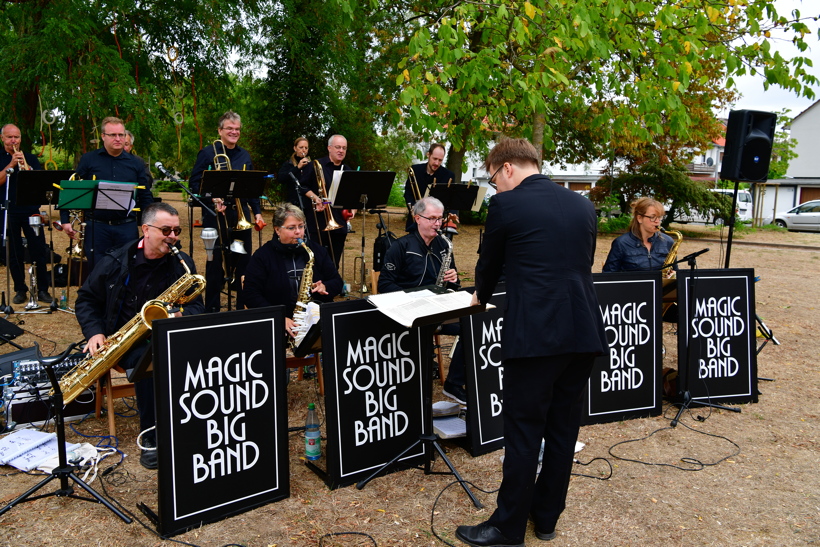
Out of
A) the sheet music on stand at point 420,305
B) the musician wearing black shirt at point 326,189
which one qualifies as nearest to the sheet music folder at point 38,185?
the musician wearing black shirt at point 326,189

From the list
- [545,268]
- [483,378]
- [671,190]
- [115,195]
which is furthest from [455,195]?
[671,190]

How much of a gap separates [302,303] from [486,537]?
2496 mm

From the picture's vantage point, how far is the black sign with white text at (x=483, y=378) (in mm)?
4434

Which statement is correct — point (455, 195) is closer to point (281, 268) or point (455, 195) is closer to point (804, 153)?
point (281, 268)

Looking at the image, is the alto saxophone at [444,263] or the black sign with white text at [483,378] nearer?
the black sign with white text at [483,378]

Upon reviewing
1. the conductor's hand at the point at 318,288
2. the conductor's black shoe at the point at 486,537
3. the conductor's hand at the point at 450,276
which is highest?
the conductor's hand at the point at 450,276

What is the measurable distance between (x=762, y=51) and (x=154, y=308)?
7.00m

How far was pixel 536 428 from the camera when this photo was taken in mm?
3217

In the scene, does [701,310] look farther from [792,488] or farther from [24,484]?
[24,484]

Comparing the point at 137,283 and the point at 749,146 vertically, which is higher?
the point at 749,146

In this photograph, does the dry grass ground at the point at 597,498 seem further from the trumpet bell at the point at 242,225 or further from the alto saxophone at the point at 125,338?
the trumpet bell at the point at 242,225

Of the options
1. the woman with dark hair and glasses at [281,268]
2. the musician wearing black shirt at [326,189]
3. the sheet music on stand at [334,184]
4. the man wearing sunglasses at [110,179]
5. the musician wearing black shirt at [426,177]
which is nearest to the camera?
the woman with dark hair and glasses at [281,268]

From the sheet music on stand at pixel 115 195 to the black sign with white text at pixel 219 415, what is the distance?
12.4ft

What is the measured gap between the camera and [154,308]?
3.96m
